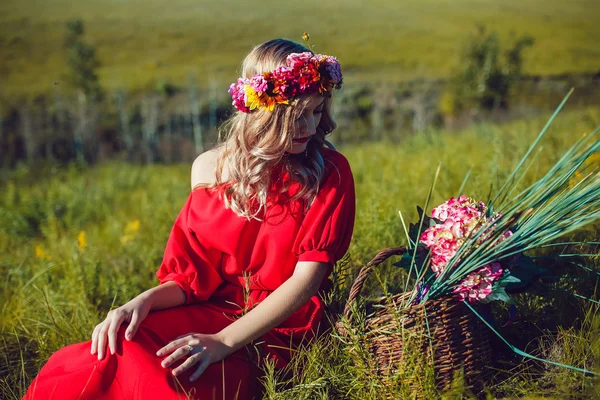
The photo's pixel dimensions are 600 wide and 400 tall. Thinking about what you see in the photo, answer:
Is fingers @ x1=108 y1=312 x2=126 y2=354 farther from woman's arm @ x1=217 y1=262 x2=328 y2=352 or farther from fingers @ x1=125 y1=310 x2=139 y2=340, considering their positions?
woman's arm @ x1=217 y1=262 x2=328 y2=352

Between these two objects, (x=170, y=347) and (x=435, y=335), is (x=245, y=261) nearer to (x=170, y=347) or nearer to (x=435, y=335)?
(x=170, y=347)

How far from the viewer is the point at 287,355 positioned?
2039mm

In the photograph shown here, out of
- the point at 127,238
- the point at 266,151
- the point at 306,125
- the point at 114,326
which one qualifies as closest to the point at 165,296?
the point at 114,326

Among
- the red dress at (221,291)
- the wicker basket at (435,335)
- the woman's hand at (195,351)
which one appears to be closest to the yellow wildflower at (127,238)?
the red dress at (221,291)

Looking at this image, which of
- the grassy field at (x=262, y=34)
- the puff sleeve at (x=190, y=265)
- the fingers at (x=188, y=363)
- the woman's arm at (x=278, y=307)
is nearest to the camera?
the fingers at (x=188, y=363)

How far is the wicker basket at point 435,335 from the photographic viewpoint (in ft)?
5.65

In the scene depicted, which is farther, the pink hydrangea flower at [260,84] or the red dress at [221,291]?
the pink hydrangea flower at [260,84]

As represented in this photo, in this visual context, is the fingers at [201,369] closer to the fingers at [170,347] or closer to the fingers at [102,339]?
the fingers at [170,347]

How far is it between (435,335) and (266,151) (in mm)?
875

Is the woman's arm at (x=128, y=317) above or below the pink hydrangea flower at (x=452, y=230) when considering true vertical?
below

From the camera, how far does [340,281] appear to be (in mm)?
2271

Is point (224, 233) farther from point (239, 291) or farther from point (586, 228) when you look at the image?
point (586, 228)

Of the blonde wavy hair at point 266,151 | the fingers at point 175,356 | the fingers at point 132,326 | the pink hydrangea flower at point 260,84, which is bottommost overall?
the fingers at point 175,356

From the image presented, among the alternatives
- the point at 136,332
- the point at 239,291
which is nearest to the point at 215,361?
the point at 136,332
